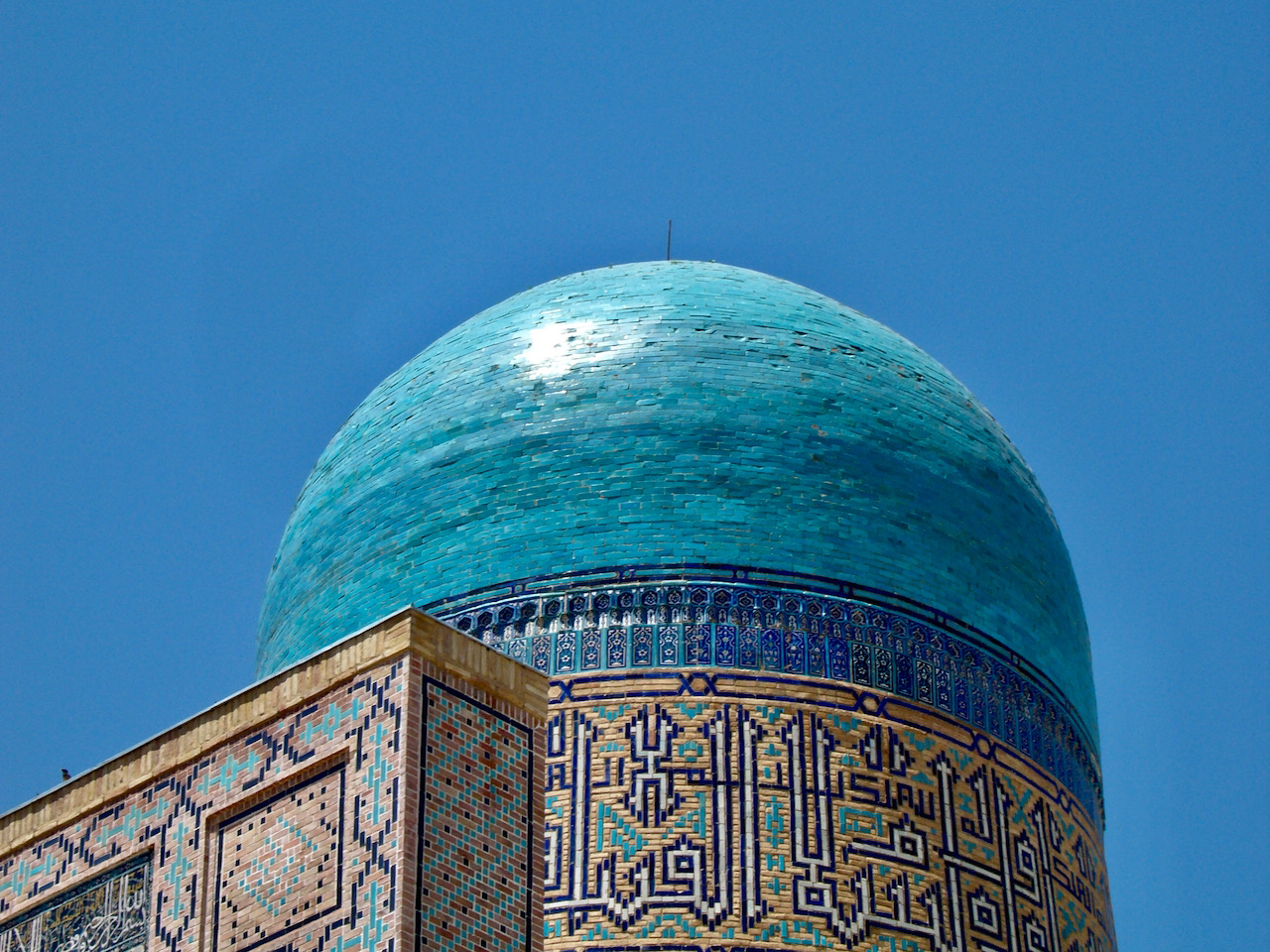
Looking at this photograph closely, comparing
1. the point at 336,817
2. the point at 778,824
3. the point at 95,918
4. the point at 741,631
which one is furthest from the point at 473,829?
the point at 741,631

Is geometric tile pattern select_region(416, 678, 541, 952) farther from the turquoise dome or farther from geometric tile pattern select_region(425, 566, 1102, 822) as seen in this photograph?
the turquoise dome

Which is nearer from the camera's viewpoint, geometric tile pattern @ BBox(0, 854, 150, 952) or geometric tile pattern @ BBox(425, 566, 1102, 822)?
geometric tile pattern @ BBox(0, 854, 150, 952)

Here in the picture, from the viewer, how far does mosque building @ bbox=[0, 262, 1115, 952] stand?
Answer: 7.62 meters

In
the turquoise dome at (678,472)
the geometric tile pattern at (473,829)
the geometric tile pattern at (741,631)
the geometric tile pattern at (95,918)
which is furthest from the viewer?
the turquoise dome at (678,472)

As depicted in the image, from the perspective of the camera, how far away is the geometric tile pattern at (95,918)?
580 cm

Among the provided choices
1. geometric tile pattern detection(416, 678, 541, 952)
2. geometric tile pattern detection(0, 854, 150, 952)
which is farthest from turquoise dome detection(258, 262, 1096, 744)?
geometric tile pattern detection(416, 678, 541, 952)

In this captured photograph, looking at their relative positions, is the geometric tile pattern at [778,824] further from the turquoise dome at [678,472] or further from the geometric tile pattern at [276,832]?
the geometric tile pattern at [276,832]

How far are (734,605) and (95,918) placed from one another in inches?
109

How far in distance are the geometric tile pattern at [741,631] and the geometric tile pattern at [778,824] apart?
0.23ft

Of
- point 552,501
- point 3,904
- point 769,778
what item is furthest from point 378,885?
point 552,501

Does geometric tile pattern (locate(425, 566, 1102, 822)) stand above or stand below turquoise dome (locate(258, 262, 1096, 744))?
below

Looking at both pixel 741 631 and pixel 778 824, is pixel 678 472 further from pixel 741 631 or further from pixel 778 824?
pixel 778 824

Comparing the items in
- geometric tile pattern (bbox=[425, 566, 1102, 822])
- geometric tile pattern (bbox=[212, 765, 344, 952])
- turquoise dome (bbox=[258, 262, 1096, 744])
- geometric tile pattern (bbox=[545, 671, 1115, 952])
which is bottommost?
geometric tile pattern (bbox=[212, 765, 344, 952])

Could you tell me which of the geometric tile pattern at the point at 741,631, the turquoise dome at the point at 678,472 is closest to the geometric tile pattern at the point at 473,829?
the geometric tile pattern at the point at 741,631
